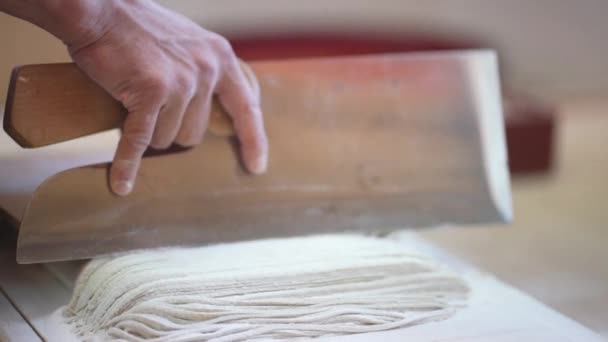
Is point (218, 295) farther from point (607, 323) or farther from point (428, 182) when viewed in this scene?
point (607, 323)

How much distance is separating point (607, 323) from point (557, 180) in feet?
2.68

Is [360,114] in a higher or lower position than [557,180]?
higher

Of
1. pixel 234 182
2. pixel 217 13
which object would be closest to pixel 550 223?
pixel 234 182

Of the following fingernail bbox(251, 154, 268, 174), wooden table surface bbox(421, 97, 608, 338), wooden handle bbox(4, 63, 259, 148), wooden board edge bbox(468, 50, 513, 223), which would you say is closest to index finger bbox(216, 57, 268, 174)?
fingernail bbox(251, 154, 268, 174)

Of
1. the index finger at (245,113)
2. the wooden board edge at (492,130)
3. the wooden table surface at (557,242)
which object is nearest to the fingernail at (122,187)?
the index finger at (245,113)

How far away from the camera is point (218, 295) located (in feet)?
2.46

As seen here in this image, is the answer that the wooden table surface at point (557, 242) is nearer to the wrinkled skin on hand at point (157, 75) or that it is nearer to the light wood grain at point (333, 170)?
the light wood grain at point (333, 170)

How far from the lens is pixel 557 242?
1.32 meters

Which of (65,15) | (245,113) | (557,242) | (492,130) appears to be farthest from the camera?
(557,242)

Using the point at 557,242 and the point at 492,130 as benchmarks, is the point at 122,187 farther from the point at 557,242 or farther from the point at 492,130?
→ the point at 557,242

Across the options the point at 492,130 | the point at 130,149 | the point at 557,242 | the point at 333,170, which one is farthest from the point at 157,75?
the point at 557,242

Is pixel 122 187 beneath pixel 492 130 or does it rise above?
beneath

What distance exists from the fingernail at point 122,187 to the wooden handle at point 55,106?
55 mm

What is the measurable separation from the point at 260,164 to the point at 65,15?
26 cm
